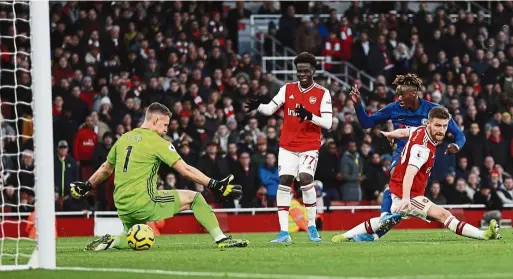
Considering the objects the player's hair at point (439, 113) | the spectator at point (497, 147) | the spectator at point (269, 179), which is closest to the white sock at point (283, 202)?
the player's hair at point (439, 113)

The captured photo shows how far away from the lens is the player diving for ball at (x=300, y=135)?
16078 mm

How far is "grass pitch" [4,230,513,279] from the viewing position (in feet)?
33.8

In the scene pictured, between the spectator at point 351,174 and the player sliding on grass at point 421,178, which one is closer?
the player sliding on grass at point 421,178

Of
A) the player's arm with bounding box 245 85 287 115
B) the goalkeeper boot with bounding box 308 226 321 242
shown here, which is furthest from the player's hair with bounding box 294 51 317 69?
the goalkeeper boot with bounding box 308 226 321 242

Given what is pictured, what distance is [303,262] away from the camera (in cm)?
1152

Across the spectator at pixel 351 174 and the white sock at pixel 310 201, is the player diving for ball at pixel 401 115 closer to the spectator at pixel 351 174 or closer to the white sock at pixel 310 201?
the white sock at pixel 310 201

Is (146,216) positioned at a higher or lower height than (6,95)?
lower

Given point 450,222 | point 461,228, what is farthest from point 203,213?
point 461,228

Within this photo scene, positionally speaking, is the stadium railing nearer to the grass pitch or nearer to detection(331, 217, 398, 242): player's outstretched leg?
detection(331, 217, 398, 242): player's outstretched leg

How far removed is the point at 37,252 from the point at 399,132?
533 cm

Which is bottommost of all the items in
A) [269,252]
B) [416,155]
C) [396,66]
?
[269,252]

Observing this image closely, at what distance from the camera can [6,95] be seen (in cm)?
2459

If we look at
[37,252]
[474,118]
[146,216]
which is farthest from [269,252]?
[474,118]

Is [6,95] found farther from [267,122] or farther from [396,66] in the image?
[396,66]
